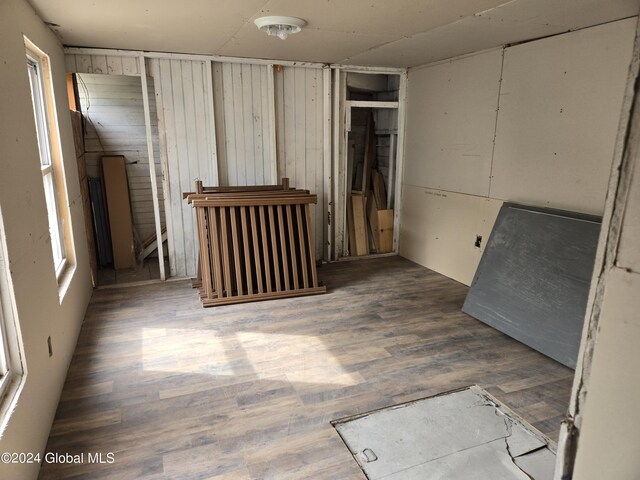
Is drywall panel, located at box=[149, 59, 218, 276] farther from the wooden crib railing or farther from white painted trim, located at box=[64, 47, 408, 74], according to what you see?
the wooden crib railing

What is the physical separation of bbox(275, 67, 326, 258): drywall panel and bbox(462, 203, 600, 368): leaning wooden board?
7.21 ft

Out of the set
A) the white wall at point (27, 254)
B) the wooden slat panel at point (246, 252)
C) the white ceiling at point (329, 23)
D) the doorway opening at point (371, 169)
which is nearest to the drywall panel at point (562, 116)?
the white ceiling at point (329, 23)

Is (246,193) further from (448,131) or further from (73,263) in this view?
(448,131)

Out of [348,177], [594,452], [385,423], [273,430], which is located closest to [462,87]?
[348,177]

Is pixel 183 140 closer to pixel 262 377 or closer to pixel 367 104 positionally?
pixel 367 104

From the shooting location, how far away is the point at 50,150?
3105 millimetres

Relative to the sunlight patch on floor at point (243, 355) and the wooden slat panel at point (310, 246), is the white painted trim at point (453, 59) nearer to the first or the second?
the wooden slat panel at point (310, 246)

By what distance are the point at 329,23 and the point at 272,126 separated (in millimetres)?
1748

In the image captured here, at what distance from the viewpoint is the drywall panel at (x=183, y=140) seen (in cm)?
420

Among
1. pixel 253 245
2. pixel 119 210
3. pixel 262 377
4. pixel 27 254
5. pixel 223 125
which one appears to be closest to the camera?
pixel 27 254

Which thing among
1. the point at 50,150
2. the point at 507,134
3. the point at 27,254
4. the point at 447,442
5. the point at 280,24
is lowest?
the point at 447,442

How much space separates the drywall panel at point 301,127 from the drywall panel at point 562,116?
1.99 m

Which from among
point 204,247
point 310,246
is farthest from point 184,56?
point 310,246

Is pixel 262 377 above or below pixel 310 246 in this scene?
below
